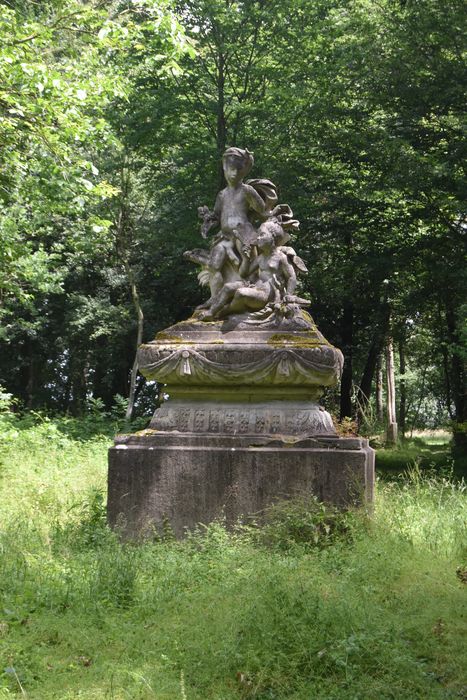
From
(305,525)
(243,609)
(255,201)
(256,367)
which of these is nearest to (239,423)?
(256,367)

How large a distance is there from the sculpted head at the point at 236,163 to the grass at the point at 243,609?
3.69 meters

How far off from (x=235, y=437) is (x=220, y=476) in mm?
370

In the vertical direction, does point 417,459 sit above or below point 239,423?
below

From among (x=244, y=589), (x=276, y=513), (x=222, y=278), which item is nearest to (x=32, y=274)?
(x=222, y=278)

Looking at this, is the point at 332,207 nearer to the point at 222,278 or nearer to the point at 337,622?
the point at 222,278

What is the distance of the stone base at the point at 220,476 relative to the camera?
6512 mm

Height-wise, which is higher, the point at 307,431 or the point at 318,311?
the point at 318,311

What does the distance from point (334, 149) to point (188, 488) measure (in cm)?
1180

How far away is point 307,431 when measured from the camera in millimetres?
6848

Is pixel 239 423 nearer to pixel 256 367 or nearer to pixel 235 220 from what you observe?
pixel 256 367

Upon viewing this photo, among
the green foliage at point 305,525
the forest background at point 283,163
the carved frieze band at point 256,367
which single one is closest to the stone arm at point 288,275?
the carved frieze band at point 256,367

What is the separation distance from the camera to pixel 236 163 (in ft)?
26.6

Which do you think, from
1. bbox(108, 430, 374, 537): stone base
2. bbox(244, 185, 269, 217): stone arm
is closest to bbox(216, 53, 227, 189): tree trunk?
bbox(244, 185, 269, 217): stone arm

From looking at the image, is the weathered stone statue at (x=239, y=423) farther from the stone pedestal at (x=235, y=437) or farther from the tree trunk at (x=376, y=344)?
the tree trunk at (x=376, y=344)
